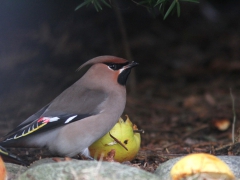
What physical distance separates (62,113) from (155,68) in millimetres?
4339

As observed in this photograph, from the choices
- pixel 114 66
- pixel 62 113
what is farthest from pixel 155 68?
pixel 62 113

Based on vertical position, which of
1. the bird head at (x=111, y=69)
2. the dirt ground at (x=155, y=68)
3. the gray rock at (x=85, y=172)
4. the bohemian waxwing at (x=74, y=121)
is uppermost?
the bird head at (x=111, y=69)

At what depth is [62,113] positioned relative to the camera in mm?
4355

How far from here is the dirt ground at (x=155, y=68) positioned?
614 cm

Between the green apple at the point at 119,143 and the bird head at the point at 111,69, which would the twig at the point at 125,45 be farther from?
the green apple at the point at 119,143

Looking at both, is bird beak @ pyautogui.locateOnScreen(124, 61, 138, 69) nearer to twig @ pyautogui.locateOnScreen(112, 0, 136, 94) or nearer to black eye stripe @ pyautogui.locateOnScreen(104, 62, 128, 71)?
black eye stripe @ pyautogui.locateOnScreen(104, 62, 128, 71)

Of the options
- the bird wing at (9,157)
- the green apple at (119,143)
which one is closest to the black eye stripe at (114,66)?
the green apple at (119,143)

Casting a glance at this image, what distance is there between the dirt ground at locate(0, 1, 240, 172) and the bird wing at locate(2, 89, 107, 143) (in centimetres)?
57

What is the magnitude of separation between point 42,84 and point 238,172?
141 inches

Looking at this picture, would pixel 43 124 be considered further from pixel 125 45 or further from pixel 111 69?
pixel 125 45

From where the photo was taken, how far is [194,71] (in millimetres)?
8570

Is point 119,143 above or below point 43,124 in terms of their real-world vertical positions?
below

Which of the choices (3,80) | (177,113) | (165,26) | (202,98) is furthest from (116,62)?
(165,26)

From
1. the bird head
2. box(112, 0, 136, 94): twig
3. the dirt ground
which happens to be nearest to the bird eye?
the bird head
